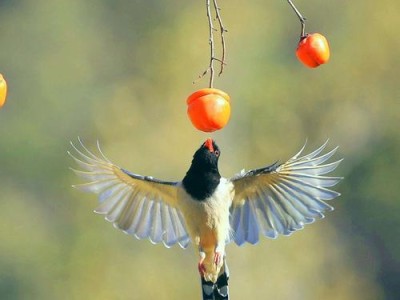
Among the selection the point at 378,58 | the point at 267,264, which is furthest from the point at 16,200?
the point at 378,58

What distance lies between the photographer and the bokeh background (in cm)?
1202

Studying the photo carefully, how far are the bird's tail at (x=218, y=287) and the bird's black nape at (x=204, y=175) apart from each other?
31cm

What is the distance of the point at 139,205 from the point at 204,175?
15.6 inches

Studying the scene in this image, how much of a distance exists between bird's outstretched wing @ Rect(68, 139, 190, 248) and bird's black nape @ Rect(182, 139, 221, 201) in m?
0.17

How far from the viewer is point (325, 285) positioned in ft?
41.5

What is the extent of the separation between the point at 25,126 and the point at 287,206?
8.50 meters

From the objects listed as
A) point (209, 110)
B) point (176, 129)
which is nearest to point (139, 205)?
point (209, 110)

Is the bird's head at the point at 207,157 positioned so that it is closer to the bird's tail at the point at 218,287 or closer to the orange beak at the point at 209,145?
the orange beak at the point at 209,145

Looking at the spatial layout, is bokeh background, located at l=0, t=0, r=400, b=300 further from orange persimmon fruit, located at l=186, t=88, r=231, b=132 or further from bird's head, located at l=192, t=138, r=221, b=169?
orange persimmon fruit, located at l=186, t=88, r=231, b=132

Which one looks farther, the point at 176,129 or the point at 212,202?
the point at 176,129

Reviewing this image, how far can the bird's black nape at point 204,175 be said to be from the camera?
474cm

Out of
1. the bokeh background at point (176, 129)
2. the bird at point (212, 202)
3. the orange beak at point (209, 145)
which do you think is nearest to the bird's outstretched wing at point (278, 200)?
the bird at point (212, 202)

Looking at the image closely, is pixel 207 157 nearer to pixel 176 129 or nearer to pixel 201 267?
pixel 201 267

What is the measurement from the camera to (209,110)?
358 centimetres
